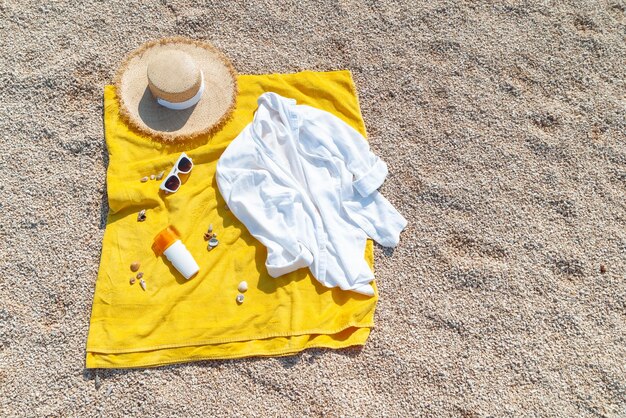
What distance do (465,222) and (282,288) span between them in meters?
1.22

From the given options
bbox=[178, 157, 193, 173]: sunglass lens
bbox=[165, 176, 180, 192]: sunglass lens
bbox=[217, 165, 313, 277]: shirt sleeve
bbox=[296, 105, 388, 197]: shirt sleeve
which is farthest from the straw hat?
bbox=[296, 105, 388, 197]: shirt sleeve

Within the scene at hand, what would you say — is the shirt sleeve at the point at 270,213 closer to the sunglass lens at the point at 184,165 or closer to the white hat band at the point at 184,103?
the sunglass lens at the point at 184,165

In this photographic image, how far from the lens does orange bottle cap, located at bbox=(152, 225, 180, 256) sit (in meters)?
2.70

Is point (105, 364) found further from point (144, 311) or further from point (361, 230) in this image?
point (361, 230)

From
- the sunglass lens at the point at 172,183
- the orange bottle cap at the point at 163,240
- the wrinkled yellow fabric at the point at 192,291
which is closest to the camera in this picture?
the wrinkled yellow fabric at the point at 192,291

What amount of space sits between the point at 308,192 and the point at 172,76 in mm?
1045

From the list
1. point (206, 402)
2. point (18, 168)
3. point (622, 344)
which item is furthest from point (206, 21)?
point (622, 344)

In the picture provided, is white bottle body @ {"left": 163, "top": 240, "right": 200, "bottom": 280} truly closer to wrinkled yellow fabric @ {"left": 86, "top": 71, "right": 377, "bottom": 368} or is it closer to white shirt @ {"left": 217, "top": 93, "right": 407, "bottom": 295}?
wrinkled yellow fabric @ {"left": 86, "top": 71, "right": 377, "bottom": 368}

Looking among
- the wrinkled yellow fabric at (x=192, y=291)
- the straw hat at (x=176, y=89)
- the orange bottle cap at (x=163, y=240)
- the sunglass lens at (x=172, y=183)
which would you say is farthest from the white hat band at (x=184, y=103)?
the orange bottle cap at (x=163, y=240)

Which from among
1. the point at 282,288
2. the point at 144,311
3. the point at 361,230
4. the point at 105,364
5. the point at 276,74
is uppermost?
the point at 276,74

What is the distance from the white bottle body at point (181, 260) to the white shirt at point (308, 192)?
0.37m

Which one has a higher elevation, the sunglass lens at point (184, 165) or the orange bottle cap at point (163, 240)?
the sunglass lens at point (184, 165)

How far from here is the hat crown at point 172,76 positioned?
9.07 ft

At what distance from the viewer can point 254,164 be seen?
286 cm
